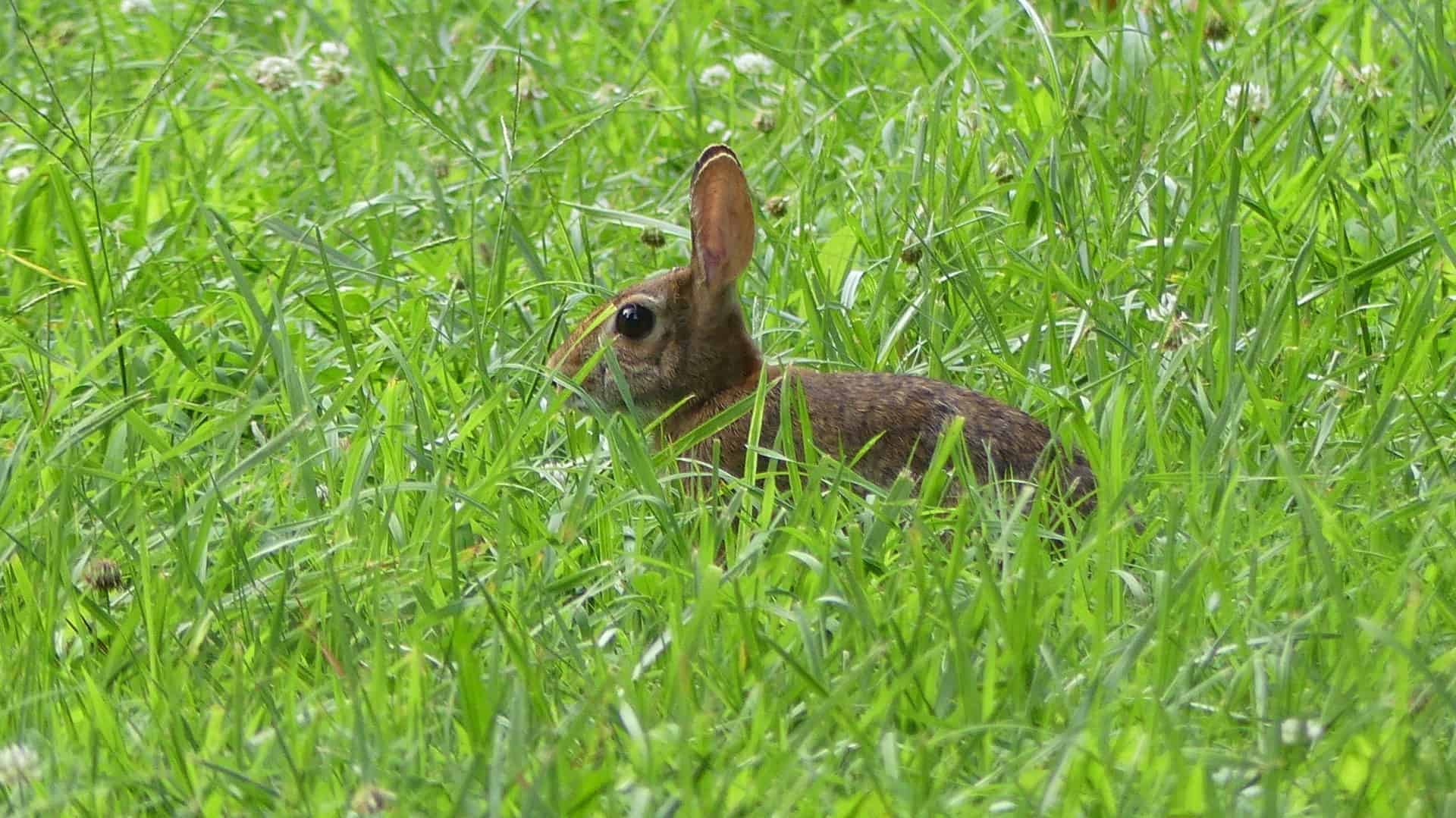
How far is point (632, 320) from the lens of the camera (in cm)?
484

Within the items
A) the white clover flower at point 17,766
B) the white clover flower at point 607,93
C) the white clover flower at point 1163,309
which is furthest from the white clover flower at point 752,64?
the white clover flower at point 17,766

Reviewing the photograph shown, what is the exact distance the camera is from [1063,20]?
632 cm

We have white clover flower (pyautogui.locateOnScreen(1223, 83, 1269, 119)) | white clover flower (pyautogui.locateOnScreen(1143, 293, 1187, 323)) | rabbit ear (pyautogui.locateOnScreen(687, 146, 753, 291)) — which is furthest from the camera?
white clover flower (pyautogui.locateOnScreen(1223, 83, 1269, 119))

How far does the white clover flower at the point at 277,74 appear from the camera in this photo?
648 cm

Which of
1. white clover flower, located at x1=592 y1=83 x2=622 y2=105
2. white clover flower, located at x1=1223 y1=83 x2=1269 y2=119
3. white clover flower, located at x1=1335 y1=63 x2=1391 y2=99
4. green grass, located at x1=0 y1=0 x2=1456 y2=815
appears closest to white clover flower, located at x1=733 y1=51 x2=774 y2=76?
green grass, located at x1=0 y1=0 x2=1456 y2=815

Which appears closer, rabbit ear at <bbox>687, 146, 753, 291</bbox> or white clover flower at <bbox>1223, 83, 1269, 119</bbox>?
rabbit ear at <bbox>687, 146, 753, 291</bbox>

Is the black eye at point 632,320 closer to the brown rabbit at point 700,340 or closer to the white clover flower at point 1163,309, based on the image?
the brown rabbit at point 700,340

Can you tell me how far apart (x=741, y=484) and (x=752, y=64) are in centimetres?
285

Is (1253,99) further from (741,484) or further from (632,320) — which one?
(741,484)

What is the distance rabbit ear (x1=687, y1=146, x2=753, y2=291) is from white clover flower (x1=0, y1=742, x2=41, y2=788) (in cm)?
213

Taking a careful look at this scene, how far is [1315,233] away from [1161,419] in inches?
29.3

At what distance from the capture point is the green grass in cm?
297

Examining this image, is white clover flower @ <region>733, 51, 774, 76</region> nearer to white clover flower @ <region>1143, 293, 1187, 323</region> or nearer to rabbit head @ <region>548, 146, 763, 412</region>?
rabbit head @ <region>548, 146, 763, 412</region>

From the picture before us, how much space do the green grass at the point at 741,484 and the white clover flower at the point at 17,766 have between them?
4cm
